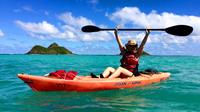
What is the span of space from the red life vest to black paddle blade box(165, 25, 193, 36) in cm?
242

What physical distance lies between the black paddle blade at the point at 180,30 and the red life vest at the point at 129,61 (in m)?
2.42

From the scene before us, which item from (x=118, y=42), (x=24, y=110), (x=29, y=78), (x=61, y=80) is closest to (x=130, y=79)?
(x=118, y=42)

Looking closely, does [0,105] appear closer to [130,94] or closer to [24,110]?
[24,110]

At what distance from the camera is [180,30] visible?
49.7ft

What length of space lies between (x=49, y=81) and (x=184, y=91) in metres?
5.47

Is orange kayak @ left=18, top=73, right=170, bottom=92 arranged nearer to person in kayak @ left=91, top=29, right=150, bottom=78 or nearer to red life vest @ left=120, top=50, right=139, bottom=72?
person in kayak @ left=91, top=29, right=150, bottom=78

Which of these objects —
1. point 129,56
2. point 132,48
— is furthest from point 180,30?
point 129,56

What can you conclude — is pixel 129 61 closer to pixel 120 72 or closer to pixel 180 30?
pixel 120 72

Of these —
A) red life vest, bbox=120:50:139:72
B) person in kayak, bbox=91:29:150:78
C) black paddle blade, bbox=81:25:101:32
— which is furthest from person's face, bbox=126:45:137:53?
black paddle blade, bbox=81:25:101:32

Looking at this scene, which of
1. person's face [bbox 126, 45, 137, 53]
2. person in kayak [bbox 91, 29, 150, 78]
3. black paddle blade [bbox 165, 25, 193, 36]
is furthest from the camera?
black paddle blade [bbox 165, 25, 193, 36]

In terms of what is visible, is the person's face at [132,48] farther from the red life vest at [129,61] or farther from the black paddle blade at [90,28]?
the black paddle blade at [90,28]

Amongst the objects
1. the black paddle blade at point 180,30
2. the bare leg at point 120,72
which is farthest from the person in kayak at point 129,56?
the black paddle blade at point 180,30

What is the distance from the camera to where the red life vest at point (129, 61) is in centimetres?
1381

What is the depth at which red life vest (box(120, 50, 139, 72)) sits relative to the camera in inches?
544
